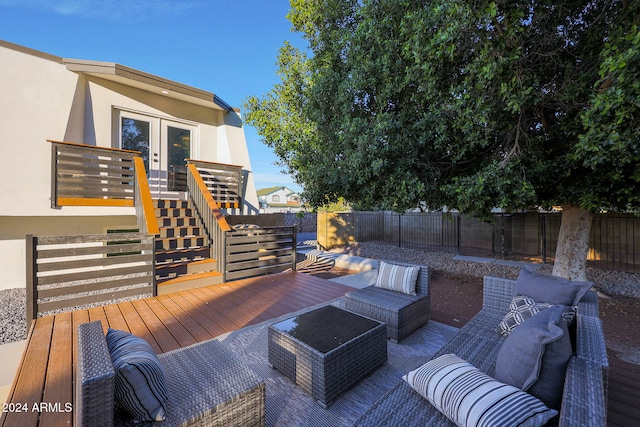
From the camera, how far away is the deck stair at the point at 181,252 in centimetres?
477

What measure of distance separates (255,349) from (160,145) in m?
6.56

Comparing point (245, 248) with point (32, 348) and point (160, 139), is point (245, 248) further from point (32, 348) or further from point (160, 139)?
point (160, 139)

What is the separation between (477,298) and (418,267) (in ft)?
8.38

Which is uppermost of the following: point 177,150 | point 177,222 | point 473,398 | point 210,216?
point 177,150

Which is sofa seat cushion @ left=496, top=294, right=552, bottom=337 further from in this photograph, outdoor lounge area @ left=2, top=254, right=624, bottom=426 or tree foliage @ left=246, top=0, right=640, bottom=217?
tree foliage @ left=246, top=0, right=640, bottom=217

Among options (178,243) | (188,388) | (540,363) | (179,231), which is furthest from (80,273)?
(540,363)

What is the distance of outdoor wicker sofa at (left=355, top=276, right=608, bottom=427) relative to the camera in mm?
1250

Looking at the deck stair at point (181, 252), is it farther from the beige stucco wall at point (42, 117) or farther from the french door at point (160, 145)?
the french door at point (160, 145)

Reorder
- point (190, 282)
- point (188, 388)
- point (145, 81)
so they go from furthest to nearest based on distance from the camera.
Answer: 1. point (145, 81)
2. point (190, 282)
3. point (188, 388)

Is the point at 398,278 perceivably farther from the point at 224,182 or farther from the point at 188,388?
the point at 224,182

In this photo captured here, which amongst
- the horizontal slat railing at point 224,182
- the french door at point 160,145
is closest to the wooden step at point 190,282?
the horizontal slat railing at point 224,182

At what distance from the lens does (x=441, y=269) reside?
7891 millimetres

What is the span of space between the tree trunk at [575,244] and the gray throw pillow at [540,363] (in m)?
5.09

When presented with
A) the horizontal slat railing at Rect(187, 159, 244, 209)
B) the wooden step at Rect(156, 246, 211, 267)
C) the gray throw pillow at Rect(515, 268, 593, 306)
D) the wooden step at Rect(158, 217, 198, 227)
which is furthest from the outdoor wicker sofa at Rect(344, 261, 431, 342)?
the horizontal slat railing at Rect(187, 159, 244, 209)
